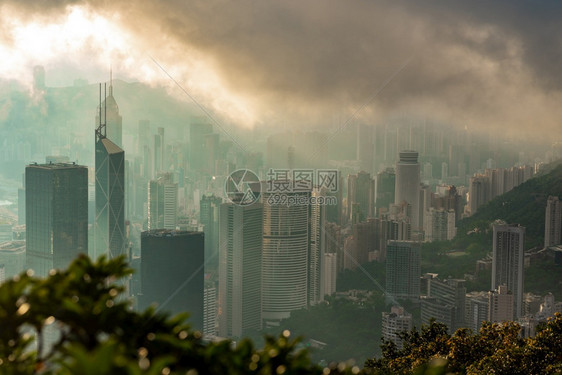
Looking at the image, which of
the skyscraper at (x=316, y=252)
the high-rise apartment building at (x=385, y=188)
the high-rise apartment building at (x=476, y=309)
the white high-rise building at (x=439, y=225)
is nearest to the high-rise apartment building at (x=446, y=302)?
the high-rise apartment building at (x=476, y=309)

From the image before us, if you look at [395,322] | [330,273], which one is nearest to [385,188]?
[330,273]

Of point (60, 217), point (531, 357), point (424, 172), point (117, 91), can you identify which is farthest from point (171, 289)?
point (531, 357)

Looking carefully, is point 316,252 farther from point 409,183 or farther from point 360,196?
point 409,183

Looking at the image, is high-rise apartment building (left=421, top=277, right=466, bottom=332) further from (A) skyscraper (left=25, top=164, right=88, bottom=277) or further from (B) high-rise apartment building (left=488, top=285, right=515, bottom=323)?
(A) skyscraper (left=25, top=164, right=88, bottom=277)

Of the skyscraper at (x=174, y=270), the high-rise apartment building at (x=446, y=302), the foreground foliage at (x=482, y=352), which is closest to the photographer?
the foreground foliage at (x=482, y=352)

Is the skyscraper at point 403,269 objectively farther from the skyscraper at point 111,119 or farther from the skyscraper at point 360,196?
the skyscraper at point 111,119

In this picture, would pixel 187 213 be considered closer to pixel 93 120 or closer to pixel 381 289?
pixel 93 120

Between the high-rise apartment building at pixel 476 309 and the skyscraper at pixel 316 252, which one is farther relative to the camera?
the skyscraper at pixel 316 252

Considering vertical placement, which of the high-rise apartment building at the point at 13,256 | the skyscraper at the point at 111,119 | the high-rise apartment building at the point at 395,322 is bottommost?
the high-rise apartment building at the point at 395,322
